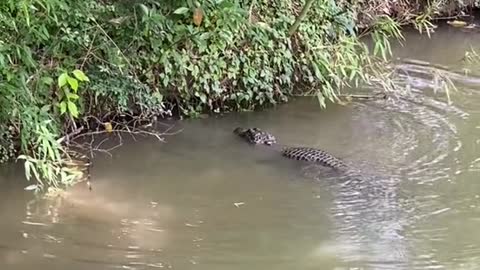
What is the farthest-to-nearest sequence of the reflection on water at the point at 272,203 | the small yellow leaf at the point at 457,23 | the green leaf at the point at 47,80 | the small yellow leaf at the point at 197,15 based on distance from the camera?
the small yellow leaf at the point at 457,23 → the small yellow leaf at the point at 197,15 → the green leaf at the point at 47,80 → the reflection on water at the point at 272,203

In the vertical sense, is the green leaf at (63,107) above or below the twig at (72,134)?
above

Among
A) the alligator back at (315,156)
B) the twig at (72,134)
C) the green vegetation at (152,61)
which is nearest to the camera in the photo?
the green vegetation at (152,61)

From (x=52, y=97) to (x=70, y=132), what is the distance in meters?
0.33

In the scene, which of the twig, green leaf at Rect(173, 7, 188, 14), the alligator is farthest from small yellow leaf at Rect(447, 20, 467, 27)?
the twig

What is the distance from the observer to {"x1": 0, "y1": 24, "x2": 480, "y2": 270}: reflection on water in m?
4.09

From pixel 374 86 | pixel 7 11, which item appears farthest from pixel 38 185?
pixel 374 86

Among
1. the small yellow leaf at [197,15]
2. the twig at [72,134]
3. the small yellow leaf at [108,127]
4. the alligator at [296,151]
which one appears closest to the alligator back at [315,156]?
the alligator at [296,151]

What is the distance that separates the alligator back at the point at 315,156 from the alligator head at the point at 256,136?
0.20 metres

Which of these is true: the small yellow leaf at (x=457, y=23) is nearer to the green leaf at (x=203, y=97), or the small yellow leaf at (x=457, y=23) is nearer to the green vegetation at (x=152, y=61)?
the green vegetation at (x=152, y=61)

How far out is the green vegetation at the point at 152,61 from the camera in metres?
4.88

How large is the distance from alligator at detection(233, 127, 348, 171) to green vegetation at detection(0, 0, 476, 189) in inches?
19.6

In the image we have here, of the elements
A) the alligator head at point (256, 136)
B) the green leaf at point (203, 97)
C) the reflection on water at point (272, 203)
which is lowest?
the reflection on water at point (272, 203)

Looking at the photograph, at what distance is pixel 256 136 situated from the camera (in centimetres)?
569

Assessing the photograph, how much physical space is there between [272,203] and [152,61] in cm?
159
